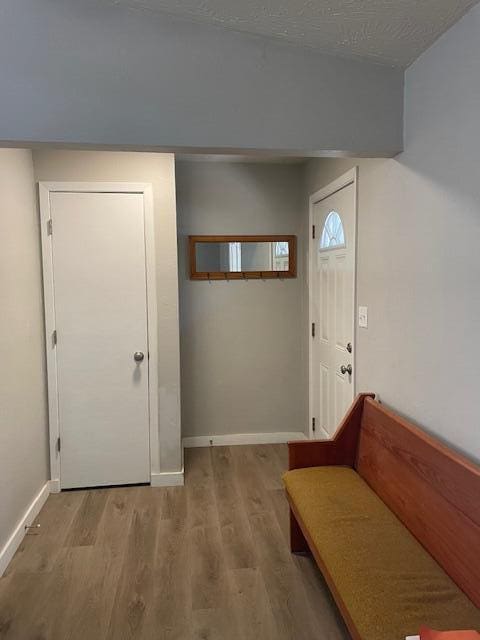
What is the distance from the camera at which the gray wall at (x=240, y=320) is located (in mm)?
3721

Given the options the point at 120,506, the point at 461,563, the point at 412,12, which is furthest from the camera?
the point at 120,506

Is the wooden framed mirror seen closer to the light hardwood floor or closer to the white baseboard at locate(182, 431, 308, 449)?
the white baseboard at locate(182, 431, 308, 449)

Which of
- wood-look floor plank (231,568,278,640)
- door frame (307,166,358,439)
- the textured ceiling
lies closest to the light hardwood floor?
wood-look floor plank (231,568,278,640)

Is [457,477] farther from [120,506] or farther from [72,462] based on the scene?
[72,462]

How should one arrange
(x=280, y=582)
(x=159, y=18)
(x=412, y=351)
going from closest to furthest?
(x=159, y=18) → (x=412, y=351) → (x=280, y=582)

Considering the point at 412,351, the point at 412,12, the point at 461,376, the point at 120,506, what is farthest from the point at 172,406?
the point at 412,12

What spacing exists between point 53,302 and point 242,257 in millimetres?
1558

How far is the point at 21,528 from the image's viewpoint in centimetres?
252

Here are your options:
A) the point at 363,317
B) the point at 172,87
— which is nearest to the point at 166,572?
the point at 363,317

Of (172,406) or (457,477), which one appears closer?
(457,477)

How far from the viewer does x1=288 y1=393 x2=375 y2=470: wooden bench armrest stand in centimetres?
236

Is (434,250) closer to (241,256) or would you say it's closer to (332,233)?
(332,233)

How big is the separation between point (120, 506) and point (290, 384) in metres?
1.73

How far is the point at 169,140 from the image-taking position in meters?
1.85
